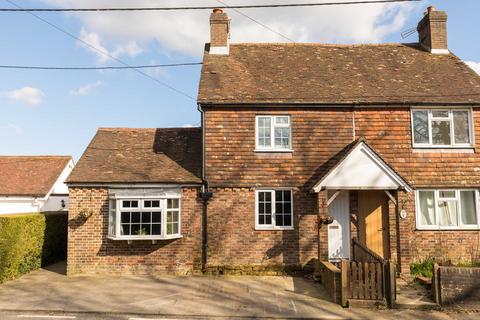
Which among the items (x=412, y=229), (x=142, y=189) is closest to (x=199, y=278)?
(x=142, y=189)

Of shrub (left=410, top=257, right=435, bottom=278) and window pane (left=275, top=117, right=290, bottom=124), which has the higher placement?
window pane (left=275, top=117, right=290, bottom=124)

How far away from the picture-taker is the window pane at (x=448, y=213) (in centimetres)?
1315

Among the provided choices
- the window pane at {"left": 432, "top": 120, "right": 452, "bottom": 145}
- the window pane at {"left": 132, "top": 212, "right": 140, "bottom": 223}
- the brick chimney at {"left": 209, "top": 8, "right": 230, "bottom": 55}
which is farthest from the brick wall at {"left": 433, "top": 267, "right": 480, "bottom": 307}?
the brick chimney at {"left": 209, "top": 8, "right": 230, "bottom": 55}

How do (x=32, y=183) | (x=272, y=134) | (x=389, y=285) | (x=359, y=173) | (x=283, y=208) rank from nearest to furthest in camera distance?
(x=389, y=285), (x=359, y=173), (x=283, y=208), (x=272, y=134), (x=32, y=183)

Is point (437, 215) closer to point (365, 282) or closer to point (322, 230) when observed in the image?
point (322, 230)

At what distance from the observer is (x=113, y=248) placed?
12852mm

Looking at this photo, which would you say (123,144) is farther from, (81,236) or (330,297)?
(330,297)

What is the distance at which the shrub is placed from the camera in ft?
40.7

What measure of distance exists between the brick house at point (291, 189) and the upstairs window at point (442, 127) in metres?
0.04

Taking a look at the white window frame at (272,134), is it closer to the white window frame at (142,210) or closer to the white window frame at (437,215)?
the white window frame at (142,210)

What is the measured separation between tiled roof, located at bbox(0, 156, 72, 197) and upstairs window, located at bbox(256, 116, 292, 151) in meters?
17.7

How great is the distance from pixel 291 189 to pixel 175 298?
5217mm

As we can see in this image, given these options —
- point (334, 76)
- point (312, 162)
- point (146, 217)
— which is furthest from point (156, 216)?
point (334, 76)

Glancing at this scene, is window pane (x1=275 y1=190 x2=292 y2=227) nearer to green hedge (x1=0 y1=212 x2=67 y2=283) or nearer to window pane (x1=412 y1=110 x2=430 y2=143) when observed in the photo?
window pane (x1=412 y1=110 x2=430 y2=143)
